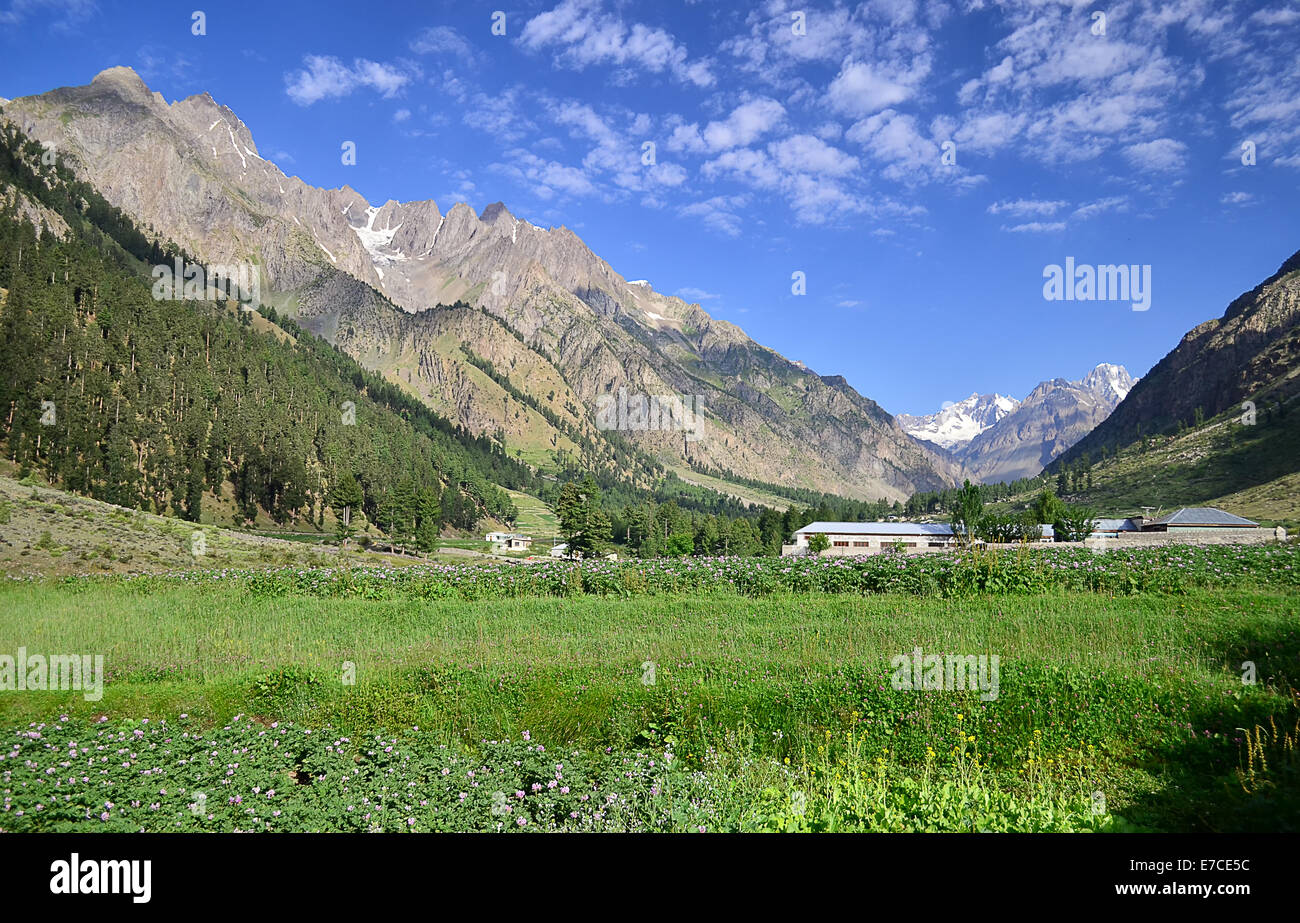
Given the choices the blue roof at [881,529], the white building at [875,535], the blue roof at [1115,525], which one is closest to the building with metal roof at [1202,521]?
the blue roof at [1115,525]

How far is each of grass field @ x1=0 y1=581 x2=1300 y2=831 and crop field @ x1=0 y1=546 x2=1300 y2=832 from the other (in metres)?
0.05

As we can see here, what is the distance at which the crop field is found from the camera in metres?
7.16

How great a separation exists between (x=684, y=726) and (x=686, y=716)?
0.59 ft

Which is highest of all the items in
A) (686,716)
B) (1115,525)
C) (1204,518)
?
(1204,518)

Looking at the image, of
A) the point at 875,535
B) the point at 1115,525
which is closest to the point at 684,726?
the point at 875,535

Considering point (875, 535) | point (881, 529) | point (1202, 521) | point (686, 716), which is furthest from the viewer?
point (881, 529)

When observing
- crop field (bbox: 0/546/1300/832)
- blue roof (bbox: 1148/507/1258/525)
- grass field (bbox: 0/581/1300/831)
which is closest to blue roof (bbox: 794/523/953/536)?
blue roof (bbox: 1148/507/1258/525)

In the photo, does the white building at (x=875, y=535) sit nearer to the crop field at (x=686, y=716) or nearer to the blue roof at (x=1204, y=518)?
the blue roof at (x=1204, y=518)

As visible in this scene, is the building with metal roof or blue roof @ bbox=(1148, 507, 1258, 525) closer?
the building with metal roof

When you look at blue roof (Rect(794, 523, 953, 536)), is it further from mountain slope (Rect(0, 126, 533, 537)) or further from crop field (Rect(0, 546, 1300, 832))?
crop field (Rect(0, 546, 1300, 832))

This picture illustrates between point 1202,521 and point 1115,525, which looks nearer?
point 1202,521

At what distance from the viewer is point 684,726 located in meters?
10.3

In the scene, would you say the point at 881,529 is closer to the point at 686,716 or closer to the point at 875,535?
the point at 875,535
